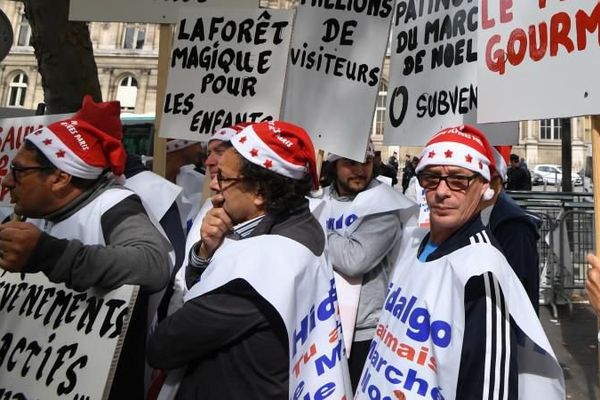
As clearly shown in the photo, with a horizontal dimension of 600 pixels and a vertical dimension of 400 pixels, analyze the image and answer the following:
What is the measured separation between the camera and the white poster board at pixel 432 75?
295cm

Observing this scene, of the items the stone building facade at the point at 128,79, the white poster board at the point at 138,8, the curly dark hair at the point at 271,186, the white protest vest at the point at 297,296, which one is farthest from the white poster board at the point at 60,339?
the stone building facade at the point at 128,79

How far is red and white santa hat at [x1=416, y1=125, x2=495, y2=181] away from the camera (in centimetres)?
181

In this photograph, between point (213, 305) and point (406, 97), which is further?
point (406, 97)

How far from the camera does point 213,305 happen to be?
157cm

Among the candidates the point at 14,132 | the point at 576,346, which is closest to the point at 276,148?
the point at 14,132

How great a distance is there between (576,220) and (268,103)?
5169 mm

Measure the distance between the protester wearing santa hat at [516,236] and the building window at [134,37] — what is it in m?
42.1

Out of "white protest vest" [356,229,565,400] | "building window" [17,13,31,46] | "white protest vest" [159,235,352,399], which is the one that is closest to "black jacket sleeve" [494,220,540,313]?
"white protest vest" [356,229,565,400]

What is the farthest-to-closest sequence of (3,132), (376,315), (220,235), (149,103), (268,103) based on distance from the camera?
1. (149,103)
2. (3,132)
3. (268,103)
4. (376,315)
5. (220,235)

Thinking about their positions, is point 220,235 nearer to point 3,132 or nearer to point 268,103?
point 268,103

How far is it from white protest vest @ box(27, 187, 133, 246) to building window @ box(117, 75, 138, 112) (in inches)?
1607

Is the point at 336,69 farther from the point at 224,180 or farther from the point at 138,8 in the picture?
the point at 224,180

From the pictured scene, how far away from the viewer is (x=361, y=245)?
8.58 ft

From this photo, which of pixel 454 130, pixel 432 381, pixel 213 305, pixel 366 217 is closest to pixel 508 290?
pixel 432 381
